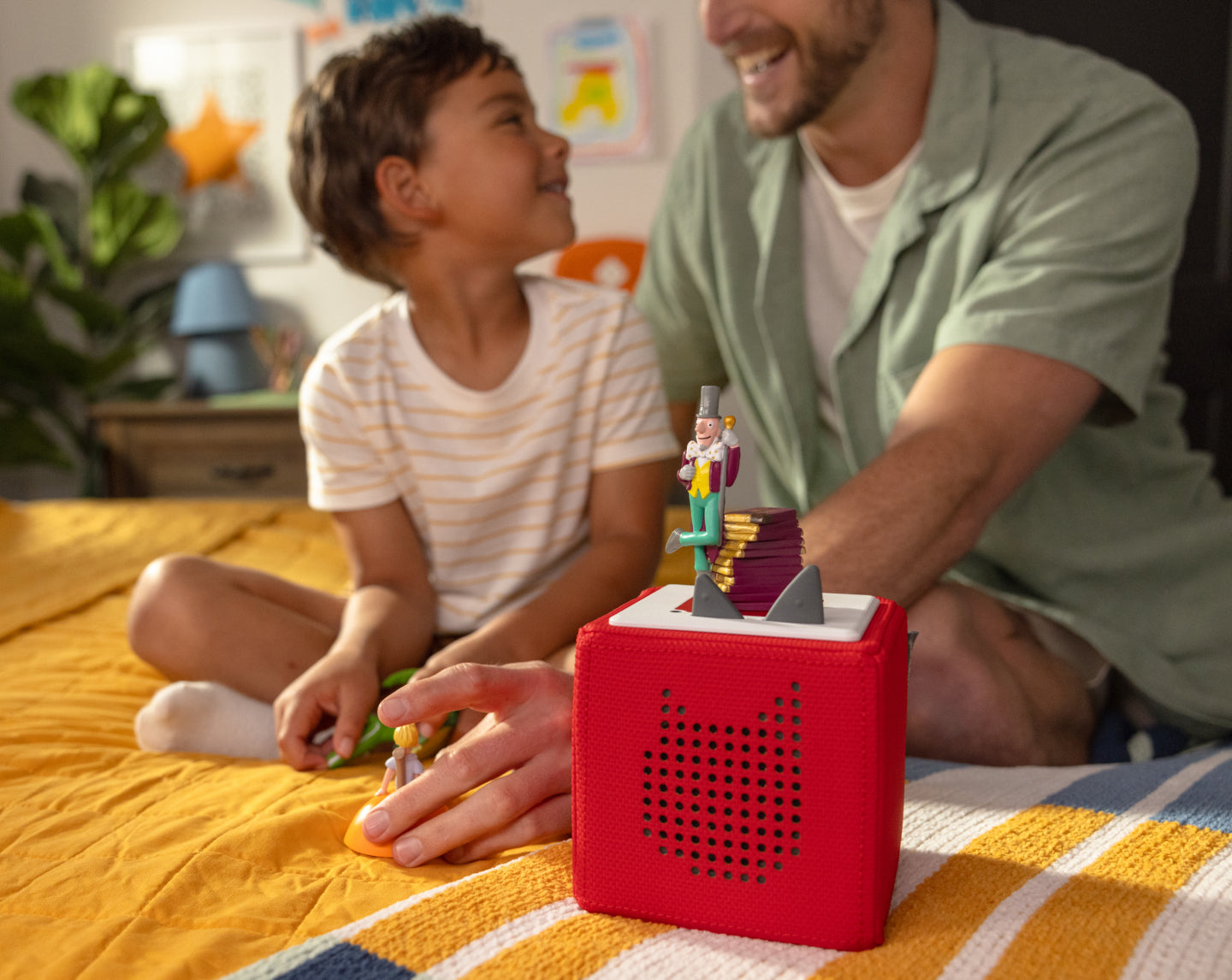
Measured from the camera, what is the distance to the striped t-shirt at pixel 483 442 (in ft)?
3.84

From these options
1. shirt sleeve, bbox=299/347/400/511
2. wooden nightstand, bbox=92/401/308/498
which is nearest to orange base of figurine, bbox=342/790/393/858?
shirt sleeve, bbox=299/347/400/511

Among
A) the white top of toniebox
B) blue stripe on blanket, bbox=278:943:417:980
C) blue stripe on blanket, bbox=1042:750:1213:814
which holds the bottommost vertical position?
blue stripe on blanket, bbox=1042:750:1213:814

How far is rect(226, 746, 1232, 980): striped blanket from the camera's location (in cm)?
50

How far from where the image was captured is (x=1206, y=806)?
73cm

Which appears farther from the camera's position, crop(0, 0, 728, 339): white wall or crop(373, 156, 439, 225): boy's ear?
crop(0, 0, 728, 339): white wall

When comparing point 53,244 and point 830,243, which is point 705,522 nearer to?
point 830,243

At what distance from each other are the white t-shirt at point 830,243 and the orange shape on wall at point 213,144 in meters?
2.27

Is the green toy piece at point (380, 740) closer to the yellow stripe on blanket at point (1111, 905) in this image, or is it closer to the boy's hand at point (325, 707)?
the boy's hand at point (325, 707)

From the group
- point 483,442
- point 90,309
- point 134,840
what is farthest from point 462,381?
point 90,309

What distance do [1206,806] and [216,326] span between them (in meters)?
2.70

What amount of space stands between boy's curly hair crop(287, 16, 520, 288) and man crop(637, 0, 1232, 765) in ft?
1.11

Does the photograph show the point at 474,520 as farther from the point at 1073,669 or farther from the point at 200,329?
the point at 200,329

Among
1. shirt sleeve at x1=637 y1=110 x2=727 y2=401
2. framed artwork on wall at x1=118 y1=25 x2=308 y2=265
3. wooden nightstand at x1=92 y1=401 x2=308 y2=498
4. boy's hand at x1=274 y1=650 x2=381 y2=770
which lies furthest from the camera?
framed artwork on wall at x1=118 y1=25 x2=308 y2=265

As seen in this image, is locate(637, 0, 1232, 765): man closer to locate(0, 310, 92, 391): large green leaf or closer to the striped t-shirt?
the striped t-shirt
